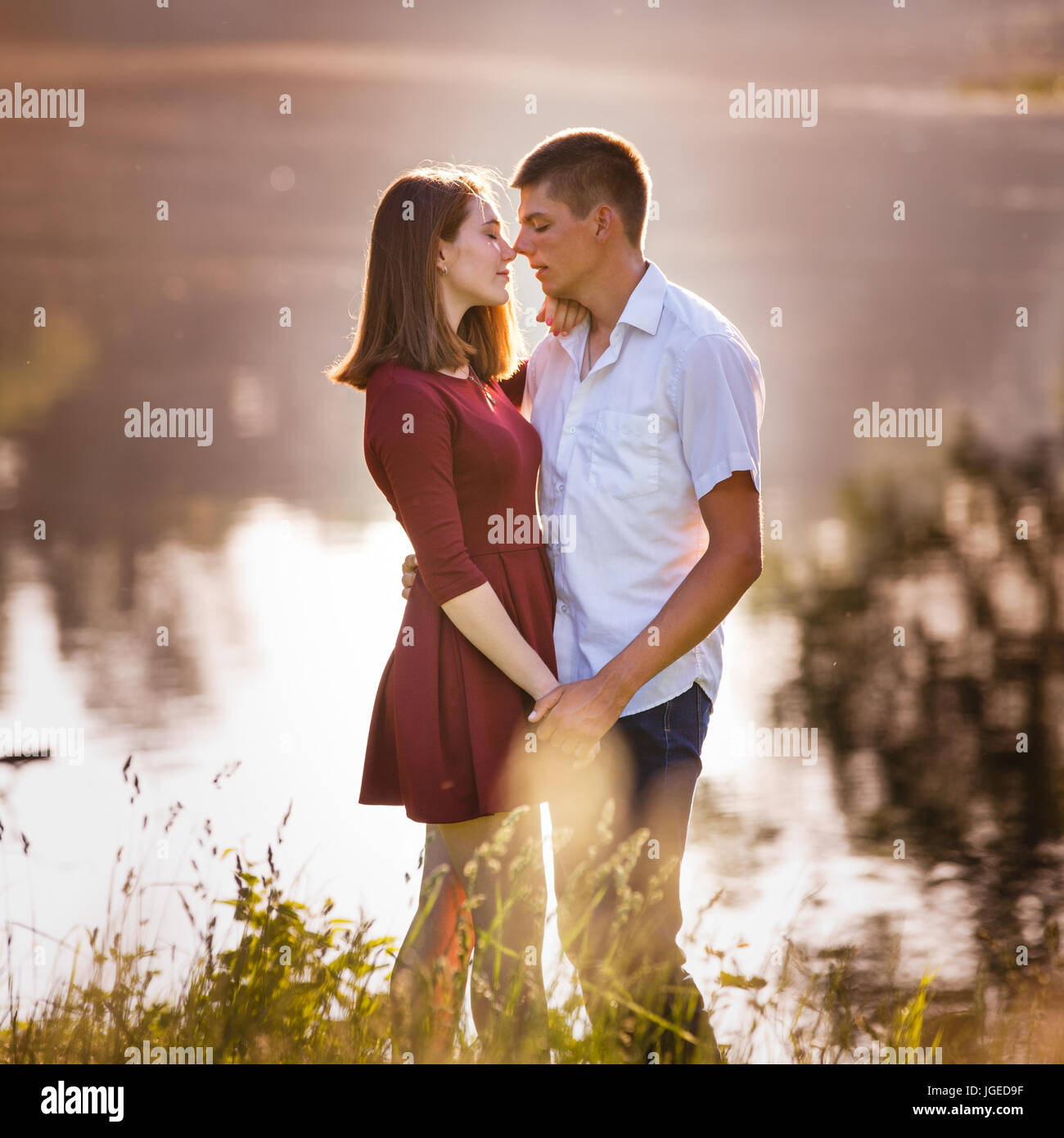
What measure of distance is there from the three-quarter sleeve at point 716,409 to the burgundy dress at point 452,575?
31cm

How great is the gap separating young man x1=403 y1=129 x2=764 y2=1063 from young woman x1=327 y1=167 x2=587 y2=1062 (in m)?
0.08

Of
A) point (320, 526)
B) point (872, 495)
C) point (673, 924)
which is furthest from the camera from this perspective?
point (872, 495)

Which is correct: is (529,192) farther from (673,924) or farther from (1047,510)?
(1047,510)

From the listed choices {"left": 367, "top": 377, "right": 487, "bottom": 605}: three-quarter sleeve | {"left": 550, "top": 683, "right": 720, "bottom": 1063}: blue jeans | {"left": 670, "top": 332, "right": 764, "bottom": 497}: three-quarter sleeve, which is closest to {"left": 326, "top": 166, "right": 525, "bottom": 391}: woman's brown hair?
{"left": 367, "top": 377, "right": 487, "bottom": 605}: three-quarter sleeve

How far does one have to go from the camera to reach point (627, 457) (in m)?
2.31

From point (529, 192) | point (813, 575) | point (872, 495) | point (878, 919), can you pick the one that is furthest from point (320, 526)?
point (529, 192)

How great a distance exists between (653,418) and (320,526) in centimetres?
1183

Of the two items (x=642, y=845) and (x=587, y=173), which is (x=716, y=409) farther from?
(x=642, y=845)

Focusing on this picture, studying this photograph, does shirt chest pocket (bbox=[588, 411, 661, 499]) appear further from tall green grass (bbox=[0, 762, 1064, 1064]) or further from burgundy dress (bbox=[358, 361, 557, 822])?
tall green grass (bbox=[0, 762, 1064, 1064])

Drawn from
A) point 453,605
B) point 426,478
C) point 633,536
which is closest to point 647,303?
point 633,536

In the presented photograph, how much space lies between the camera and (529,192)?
2.41m

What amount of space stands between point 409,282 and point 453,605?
591 mm

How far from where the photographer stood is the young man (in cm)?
219

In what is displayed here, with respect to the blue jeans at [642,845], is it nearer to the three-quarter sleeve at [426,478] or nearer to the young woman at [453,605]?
the young woman at [453,605]
